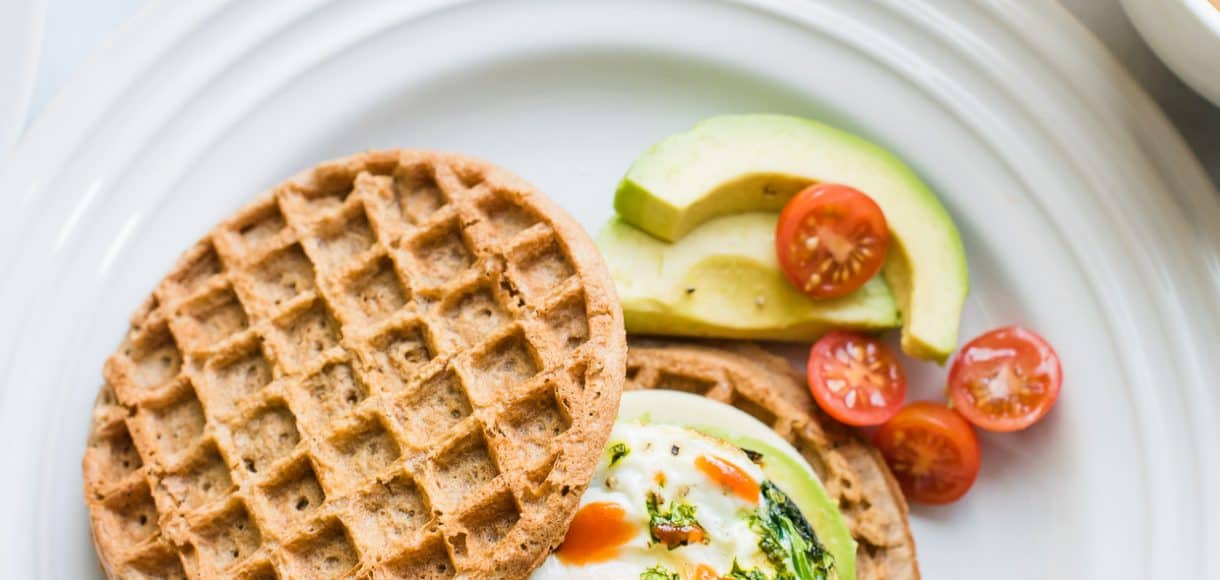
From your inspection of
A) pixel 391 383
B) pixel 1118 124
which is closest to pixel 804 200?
pixel 1118 124

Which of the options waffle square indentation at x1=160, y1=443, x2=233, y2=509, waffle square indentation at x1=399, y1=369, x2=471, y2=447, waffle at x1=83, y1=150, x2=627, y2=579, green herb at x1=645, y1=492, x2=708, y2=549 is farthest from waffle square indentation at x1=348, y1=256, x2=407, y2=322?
green herb at x1=645, y1=492, x2=708, y2=549

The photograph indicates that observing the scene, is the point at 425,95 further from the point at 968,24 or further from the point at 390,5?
the point at 968,24

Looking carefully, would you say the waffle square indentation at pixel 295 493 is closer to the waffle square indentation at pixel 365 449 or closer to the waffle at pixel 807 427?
the waffle square indentation at pixel 365 449

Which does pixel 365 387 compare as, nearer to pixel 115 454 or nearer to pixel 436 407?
pixel 436 407

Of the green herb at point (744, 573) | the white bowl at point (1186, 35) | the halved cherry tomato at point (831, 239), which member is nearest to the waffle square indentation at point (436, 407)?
the green herb at point (744, 573)

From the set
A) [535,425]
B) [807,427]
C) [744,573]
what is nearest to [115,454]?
[535,425]

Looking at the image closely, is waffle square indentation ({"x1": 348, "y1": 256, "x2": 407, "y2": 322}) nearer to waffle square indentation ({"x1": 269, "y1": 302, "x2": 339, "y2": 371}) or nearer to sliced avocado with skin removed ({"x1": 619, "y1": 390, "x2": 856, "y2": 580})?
waffle square indentation ({"x1": 269, "y1": 302, "x2": 339, "y2": 371})

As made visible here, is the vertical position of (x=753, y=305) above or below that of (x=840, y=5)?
below
